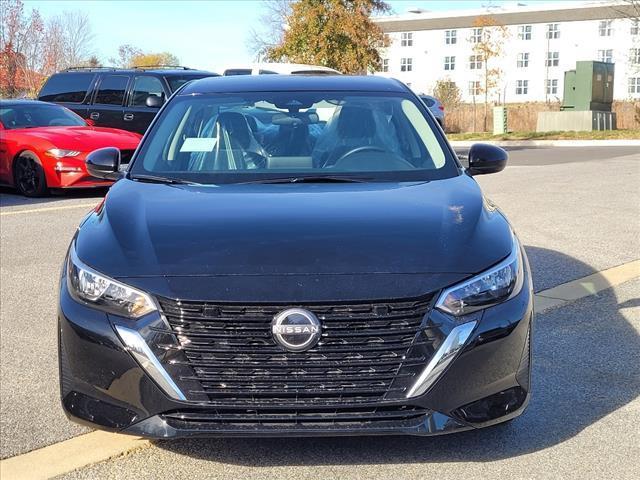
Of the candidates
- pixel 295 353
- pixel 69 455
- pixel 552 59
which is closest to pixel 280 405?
pixel 295 353

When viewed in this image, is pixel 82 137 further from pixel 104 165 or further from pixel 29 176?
pixel 104 165

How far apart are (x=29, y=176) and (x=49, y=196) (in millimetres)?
404

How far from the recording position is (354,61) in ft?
97.8

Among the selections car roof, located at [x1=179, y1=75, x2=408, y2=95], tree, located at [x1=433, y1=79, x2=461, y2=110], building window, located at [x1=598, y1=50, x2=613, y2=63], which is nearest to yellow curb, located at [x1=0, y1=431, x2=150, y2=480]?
car roof, located at [x1=179, y1=75, x2=408, y2=95]

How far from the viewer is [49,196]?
13.5 metres

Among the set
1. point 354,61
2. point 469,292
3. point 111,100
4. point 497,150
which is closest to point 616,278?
point 497,150

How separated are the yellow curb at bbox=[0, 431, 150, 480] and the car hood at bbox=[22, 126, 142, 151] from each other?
9328 millimetres

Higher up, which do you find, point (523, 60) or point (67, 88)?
point (67, 88)

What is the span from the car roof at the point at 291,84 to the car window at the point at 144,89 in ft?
34.3

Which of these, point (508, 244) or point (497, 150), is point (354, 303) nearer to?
point (508, 244)

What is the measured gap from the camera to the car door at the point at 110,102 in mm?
16312

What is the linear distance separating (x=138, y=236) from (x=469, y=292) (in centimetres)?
134

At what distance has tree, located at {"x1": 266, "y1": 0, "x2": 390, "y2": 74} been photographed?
29.6 meters

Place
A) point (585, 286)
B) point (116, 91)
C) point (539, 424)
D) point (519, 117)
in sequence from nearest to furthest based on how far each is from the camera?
point (539, 424), point (585, 286), point (116, 91), point (519, 117)
